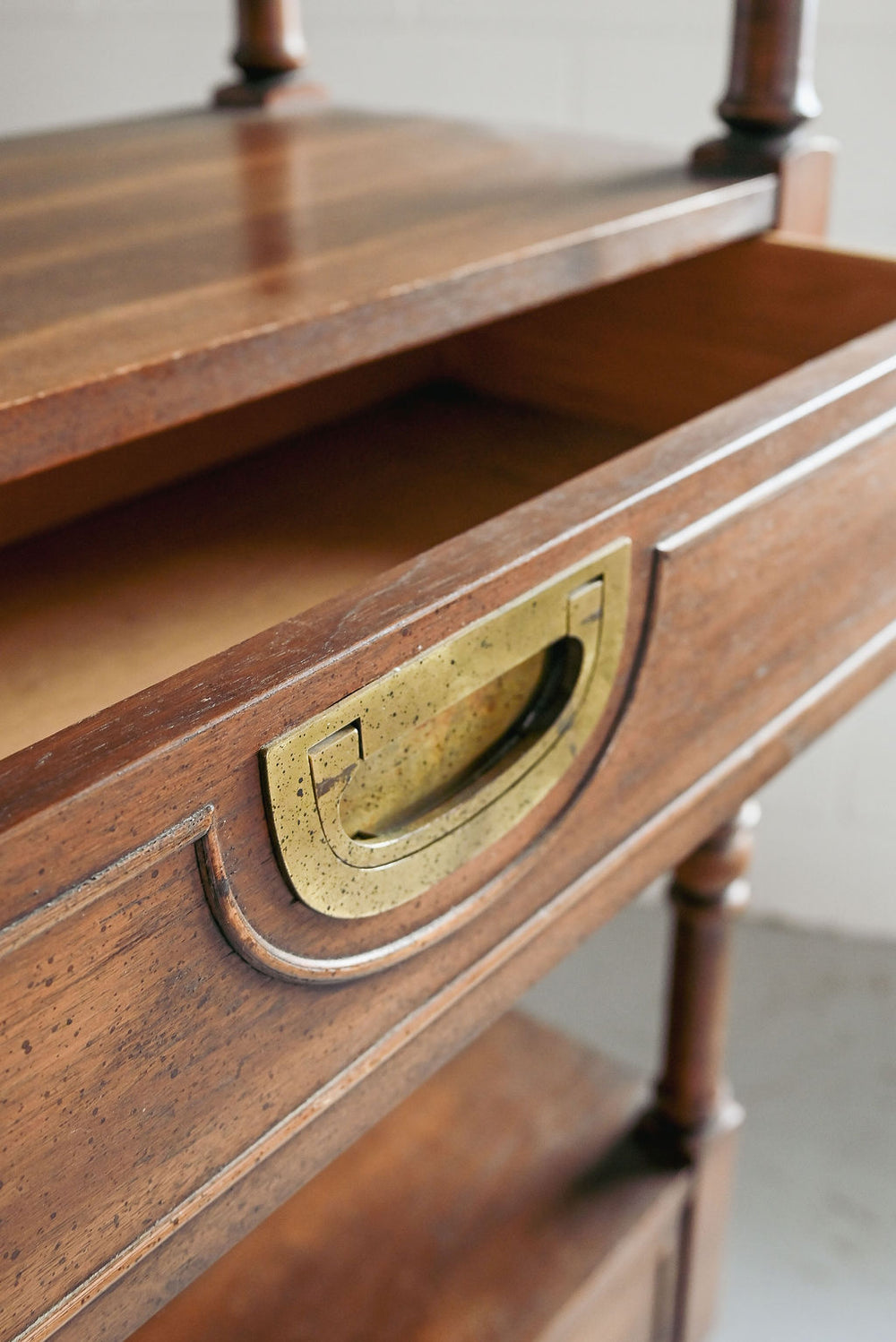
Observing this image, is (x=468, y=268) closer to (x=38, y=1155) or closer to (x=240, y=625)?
(x=240, y=625)

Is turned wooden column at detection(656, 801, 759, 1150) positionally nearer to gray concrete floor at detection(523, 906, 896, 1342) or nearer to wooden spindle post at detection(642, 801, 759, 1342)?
wooden spindle post at detection(642, 801, 759, 1342)

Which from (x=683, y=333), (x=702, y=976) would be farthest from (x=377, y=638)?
(x=702, y=976)

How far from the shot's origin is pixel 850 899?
1.50 metres

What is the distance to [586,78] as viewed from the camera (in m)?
1.28

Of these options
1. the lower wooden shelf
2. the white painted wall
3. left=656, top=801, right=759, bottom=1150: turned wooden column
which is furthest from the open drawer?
the white painted wall

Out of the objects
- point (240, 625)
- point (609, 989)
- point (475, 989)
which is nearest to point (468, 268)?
point (240, 625)

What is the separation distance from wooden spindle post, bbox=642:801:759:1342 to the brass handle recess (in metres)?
0.45

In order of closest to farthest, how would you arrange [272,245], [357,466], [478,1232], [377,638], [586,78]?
[377,638]
[272,245]
[357,466]
[478,1232]
[586,78]

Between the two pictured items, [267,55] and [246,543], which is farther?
[267,55]

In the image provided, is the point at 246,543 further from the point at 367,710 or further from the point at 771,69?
the point at 771,69

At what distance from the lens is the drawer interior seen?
56 centimetres

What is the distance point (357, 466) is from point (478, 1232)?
0.54 metres

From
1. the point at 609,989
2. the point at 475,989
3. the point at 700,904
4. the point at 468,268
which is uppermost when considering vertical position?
the point at 468,268

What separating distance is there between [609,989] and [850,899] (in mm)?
297
